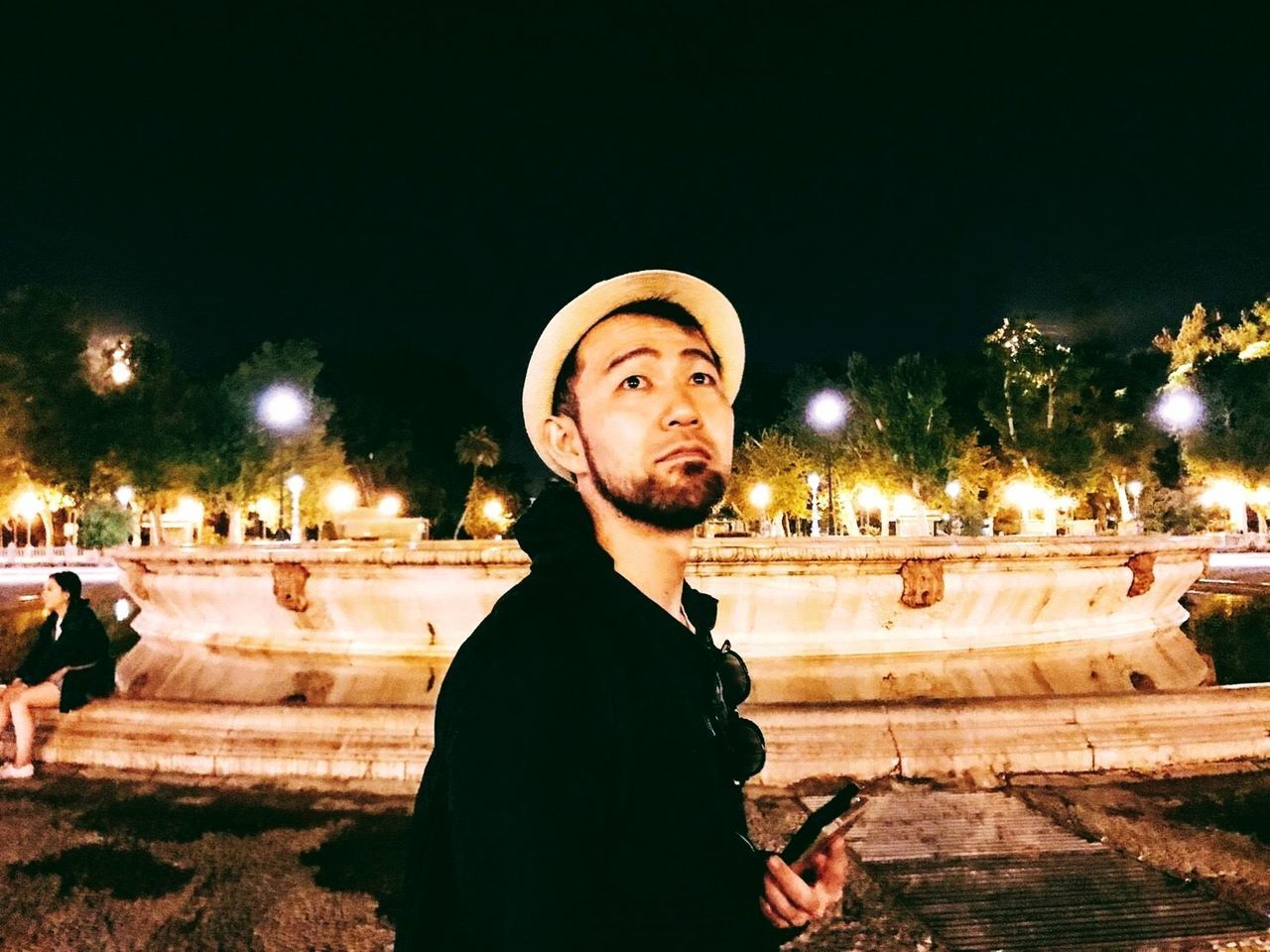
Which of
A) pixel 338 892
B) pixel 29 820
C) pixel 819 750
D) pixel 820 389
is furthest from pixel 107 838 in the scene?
pixel 820 389

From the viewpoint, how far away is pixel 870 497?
57.7 metres

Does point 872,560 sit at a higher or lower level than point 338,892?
higher

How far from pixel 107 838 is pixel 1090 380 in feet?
216

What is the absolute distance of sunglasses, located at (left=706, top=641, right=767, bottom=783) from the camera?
1.58 metres

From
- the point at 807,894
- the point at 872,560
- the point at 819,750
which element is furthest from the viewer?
the point at 872,560

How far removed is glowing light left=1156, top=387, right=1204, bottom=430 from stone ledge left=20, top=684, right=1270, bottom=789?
61990 mm

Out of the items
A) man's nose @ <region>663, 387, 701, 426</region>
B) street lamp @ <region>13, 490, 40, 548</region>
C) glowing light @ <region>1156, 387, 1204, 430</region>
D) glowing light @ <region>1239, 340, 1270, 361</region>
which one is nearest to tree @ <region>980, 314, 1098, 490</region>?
glowing light @ <region>1156, 387, 1204, 430</region>

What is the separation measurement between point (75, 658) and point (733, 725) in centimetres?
660

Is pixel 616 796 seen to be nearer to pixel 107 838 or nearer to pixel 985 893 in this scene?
pixel 985 893

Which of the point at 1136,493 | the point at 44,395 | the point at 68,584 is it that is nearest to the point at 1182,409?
the point at 1136,493

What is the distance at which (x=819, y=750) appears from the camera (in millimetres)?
5613

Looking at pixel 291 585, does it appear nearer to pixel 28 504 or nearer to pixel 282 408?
pixel 282 408

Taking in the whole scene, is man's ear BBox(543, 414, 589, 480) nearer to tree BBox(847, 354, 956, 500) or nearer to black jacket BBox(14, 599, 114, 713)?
black jacket BBox(14, 599, 114, 713)

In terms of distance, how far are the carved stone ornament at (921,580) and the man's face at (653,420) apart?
5412 mm
